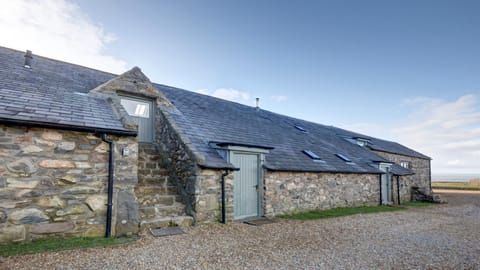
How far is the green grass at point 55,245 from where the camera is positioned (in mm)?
4230

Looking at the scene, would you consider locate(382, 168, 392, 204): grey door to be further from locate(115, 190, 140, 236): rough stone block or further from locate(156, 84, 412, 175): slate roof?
locate(115, 190, 140, 236): rough stone block

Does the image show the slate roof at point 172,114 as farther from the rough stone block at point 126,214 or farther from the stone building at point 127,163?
the rough stone block at point 126,214

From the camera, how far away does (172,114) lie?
902 cm

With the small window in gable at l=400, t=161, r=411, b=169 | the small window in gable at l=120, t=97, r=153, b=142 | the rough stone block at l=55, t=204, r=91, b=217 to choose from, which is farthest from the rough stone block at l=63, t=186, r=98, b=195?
the small window in gable at l=400, t=161, r=411, b=169

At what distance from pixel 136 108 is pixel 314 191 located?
7864 millimetres

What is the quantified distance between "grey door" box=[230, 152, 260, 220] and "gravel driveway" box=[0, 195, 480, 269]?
98 centimetres

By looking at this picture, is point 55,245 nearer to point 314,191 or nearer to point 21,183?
point 21,183

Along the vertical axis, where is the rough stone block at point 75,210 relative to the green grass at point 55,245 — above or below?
above

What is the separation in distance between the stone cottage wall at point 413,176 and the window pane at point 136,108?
1566cm

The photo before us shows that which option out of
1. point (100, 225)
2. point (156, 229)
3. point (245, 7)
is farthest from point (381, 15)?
point (100, 225)

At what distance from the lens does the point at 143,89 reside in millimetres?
8938

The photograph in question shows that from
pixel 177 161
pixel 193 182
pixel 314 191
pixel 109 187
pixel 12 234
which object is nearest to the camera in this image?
pixel 12 234

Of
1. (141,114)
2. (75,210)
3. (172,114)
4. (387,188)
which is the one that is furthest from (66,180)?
(387,188)

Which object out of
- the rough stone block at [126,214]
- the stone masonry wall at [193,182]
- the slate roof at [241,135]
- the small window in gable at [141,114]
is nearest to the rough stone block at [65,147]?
the rough stone block at [126,214]
